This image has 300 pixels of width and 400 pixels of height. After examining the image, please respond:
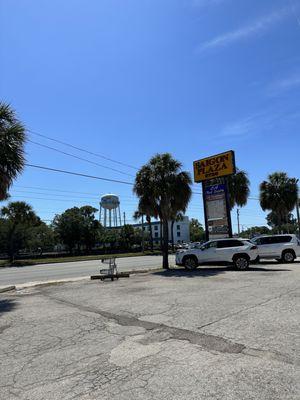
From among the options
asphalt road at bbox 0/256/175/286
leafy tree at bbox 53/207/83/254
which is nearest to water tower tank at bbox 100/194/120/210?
leafy tree at bbox 53/207/83/254

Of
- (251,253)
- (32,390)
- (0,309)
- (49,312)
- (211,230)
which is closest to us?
(32,390)

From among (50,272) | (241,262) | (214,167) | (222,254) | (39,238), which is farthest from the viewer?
(39,238)

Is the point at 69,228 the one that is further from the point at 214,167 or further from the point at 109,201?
the point at 214,167

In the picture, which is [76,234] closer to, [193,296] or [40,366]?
[193,296]

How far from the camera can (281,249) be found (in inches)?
1009

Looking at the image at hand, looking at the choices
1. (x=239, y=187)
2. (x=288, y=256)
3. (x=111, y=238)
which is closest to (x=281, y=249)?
(x=288, y=256)

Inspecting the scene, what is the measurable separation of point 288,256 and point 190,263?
23.9 feet

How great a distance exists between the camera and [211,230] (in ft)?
87.9

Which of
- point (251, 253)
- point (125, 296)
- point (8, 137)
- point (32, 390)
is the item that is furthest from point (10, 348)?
point (251, 253)

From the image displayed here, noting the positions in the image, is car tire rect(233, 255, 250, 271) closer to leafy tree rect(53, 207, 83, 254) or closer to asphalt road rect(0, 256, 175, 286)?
asphalt road rect(0, 256, 175, 286)

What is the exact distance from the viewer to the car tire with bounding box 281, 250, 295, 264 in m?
25.5

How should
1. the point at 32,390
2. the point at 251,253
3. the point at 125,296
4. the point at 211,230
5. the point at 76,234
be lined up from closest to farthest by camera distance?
the point at 32,390 < the point at 125,296 < the point at 251,253 < the point at 211,230 < the point at 76,234

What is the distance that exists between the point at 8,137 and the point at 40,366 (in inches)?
416

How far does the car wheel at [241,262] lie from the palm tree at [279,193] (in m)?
22.2
